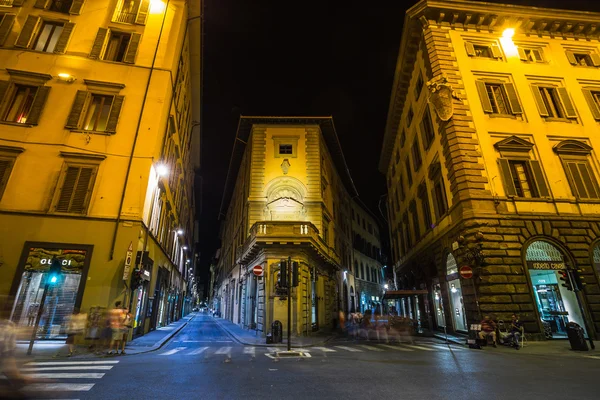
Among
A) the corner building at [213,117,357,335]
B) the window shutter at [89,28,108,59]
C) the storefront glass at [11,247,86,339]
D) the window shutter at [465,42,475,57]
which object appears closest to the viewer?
the storefront glass at [11,247,86,339]

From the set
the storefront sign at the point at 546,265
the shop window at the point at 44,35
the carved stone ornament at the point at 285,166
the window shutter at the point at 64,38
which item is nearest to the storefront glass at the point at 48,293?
the window shutter at the point at 64,38

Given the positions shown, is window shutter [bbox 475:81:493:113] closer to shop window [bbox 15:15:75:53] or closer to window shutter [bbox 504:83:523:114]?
window shutter [bbox 504:83:523:114]

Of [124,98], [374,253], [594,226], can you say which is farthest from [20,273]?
[374,253]

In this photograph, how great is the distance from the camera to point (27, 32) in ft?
55.7

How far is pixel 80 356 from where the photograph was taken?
34.0 feet

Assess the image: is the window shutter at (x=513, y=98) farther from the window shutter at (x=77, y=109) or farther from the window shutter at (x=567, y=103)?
the window shutter at (x=77, y=109)

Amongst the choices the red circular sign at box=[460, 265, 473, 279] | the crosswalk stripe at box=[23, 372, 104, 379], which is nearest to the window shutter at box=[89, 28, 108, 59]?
the crosswalk stripe at box=[23, 372, 104, 379]

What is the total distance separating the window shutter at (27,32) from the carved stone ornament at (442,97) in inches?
911

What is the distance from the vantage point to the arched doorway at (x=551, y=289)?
14836mm

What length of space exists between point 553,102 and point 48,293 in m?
29.0

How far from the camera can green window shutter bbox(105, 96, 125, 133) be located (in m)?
15.6

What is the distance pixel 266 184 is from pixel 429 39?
1547 cm

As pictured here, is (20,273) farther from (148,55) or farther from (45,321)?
(148,55)

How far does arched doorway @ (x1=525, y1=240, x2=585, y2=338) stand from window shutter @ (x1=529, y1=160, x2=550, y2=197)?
8.82 ft
